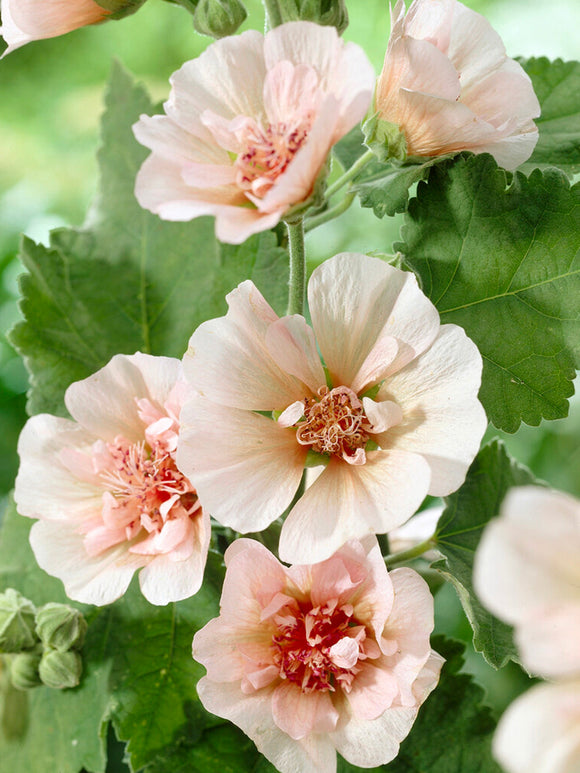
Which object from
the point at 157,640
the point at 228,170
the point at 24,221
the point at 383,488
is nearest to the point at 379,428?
the point at 383,488

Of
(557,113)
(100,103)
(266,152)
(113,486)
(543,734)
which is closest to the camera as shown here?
(543,734)

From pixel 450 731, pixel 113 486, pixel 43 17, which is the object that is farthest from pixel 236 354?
pixel 450 731

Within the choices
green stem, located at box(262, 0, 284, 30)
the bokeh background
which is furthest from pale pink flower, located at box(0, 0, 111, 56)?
the bokeh background

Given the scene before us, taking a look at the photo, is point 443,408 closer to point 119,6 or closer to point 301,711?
point 301,711

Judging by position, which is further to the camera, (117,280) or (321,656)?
(117,280)

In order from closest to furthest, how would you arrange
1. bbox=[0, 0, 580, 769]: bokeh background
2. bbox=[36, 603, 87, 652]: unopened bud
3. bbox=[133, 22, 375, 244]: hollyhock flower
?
bbox=[133, 22, 375, 244]: hollyhock flower
bbox=[36, 603, 87, 652]: unopened bud
bbox=[0, 0, 580, 769]: bokeh background

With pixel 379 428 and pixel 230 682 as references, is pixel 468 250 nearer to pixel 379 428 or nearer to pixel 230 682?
pixel 379 428

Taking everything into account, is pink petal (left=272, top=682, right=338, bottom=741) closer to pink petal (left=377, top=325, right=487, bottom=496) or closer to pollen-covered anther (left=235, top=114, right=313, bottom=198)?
pink petal (left=377, top=325, right=487, bottom=496)
